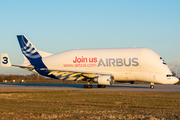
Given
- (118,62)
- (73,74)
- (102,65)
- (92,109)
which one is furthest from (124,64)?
(92,109)

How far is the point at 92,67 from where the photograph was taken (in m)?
35.1

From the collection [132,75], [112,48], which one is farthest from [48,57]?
[132,75]

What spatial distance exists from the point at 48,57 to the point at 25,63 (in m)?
4.47

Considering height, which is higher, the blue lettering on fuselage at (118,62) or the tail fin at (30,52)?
the tail fin at (30,52)

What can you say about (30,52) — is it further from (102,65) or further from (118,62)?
(118,62)

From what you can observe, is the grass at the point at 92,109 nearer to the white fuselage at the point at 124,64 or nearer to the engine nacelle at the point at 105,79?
the engine nacelle at the point at 105,79

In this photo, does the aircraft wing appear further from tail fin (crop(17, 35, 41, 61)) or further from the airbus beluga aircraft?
tail fin (crop(17, 35, 41, 61))

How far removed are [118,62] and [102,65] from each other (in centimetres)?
253

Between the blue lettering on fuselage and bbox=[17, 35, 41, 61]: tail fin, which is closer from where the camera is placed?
the blue lettering on fuselage

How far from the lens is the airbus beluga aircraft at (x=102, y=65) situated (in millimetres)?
32406

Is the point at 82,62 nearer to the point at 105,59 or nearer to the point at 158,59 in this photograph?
the point at 105,59

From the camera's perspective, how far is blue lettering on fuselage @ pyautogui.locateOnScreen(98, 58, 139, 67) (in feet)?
108

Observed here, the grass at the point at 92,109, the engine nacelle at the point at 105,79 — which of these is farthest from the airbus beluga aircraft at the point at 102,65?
the grass at the point at 92,109

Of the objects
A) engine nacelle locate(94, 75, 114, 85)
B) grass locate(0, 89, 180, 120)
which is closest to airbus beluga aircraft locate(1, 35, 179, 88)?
engine nacelle locate(94, 75, 114, 85)
